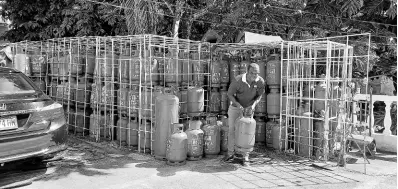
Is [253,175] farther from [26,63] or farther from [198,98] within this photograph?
[26,63]

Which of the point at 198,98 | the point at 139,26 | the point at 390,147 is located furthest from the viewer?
the point at 139,26

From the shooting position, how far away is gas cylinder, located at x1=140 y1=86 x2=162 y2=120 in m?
6.99

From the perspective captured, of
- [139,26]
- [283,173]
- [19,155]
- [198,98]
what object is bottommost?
[283,173]

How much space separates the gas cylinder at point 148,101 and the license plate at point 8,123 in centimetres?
259

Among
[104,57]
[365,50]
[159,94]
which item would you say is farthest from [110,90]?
[365,50]

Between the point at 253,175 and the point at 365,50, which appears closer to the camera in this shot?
the point at 253,175

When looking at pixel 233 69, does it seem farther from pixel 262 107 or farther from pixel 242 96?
pixel 242 96

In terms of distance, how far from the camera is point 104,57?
809 centimetres

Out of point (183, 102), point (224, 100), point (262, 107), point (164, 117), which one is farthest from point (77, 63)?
point (262, 107)

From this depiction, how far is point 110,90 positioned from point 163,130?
215 centimetres

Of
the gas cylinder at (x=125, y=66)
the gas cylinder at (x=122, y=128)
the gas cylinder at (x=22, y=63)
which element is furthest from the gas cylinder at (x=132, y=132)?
the gas cylinder at (x=22, y=63)

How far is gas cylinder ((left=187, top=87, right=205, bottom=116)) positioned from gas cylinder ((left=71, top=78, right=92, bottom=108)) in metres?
2.81

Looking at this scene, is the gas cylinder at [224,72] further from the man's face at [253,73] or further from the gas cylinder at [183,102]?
the man's face at [253,73]

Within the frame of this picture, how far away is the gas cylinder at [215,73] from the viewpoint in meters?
8.24
